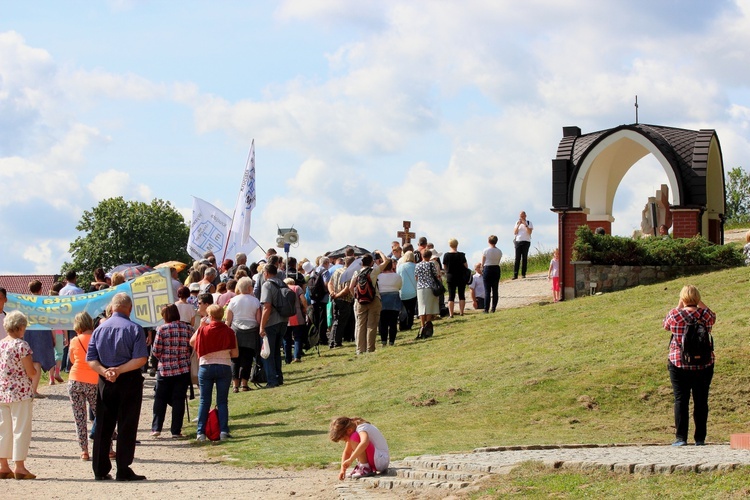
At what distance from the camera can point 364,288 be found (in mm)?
22531

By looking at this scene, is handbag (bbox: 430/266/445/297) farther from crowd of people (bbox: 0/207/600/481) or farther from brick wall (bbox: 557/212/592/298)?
brick wall (bbox: 557/212/592/298)

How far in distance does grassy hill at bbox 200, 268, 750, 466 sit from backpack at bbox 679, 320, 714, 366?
1.48 meters

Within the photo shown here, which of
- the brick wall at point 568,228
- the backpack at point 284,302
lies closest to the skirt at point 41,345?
the backpack at point 284,302

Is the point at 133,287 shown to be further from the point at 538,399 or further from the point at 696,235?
the point at 696,235

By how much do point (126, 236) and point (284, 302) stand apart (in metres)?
62.8

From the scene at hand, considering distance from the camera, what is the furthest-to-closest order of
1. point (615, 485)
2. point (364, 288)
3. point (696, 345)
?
point (364, 288)
point (696, 345)
point (615, 485)

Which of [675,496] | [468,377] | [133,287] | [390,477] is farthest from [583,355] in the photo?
[675,496]

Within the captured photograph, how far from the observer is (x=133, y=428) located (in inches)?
490

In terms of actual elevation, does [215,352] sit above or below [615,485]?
above

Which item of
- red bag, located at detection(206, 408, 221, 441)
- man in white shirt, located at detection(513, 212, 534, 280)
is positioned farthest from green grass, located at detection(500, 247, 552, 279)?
red bag, located at detection(206, 408, 221, 441)

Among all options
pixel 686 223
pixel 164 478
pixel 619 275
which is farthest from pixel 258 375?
pixel 686 223

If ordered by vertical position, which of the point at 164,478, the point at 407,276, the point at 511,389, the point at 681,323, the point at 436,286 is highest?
the point at 407,276

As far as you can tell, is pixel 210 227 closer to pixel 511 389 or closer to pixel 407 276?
pixel 407 276

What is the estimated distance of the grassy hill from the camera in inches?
598
